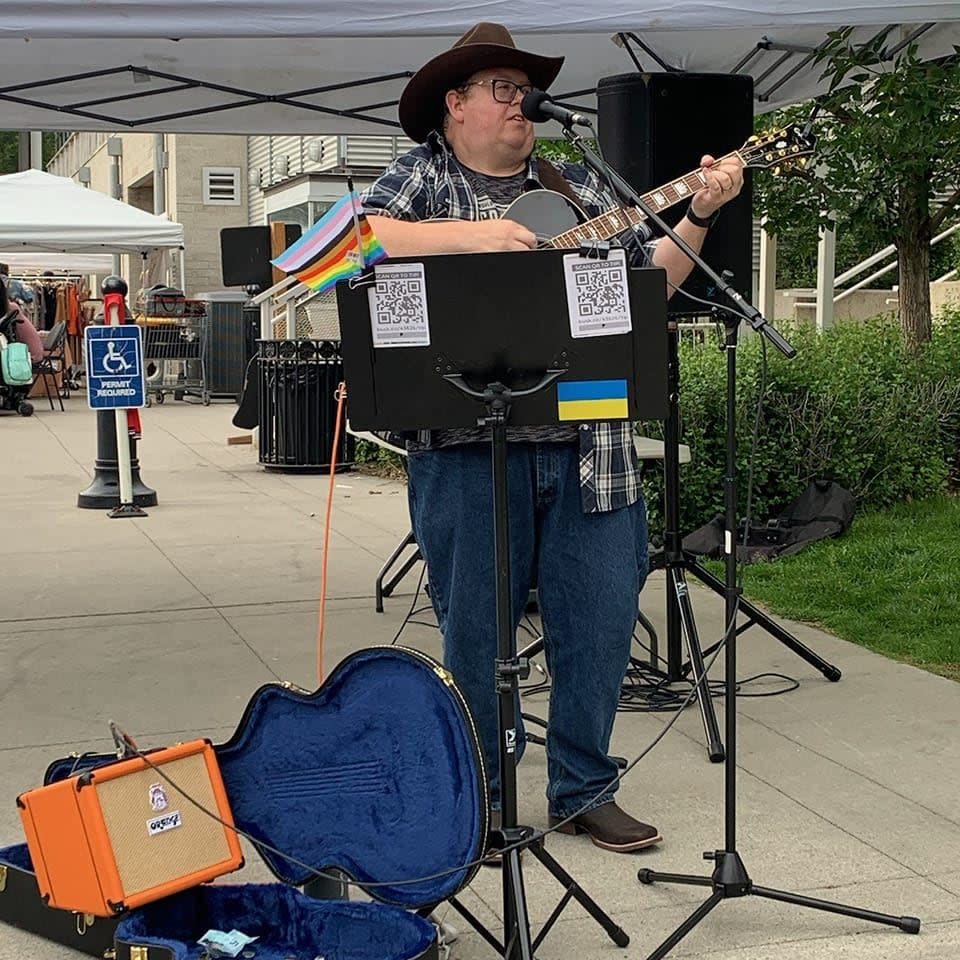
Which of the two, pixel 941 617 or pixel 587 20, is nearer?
pixel 587 20

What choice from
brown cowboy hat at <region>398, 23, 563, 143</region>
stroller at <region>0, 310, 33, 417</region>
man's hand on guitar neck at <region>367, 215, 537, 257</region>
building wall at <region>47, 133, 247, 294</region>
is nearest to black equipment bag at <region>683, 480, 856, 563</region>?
brown cowboy hat at <region>398, 23, 563, 143</region>

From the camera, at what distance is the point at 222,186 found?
29547 millimetres

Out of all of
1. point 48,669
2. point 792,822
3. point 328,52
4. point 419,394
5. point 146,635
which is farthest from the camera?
point 328,52

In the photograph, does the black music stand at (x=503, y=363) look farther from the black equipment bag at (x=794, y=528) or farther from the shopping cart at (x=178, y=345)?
the shopping cart at (x=178, y=345)

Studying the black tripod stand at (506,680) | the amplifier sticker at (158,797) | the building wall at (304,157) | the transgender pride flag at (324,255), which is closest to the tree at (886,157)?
the black tripod stand at (506,680)

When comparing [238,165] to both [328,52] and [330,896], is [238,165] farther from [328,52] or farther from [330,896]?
[330,896]

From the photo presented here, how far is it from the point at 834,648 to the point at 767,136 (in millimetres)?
3275

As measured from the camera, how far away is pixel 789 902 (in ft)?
11.8

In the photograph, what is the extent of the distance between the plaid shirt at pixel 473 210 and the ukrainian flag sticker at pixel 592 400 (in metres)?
0.39

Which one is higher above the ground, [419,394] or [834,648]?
[419,394]

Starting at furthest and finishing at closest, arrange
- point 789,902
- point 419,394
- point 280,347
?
point 280,347 → point 789,902 → point 419,394

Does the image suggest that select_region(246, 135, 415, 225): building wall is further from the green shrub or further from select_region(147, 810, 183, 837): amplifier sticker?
select_region(147, 810, 183, 837): amplifier sticker

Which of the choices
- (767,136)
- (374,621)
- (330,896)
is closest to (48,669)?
(374,621)

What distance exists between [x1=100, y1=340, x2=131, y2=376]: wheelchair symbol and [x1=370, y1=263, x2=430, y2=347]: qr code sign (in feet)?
24.6
